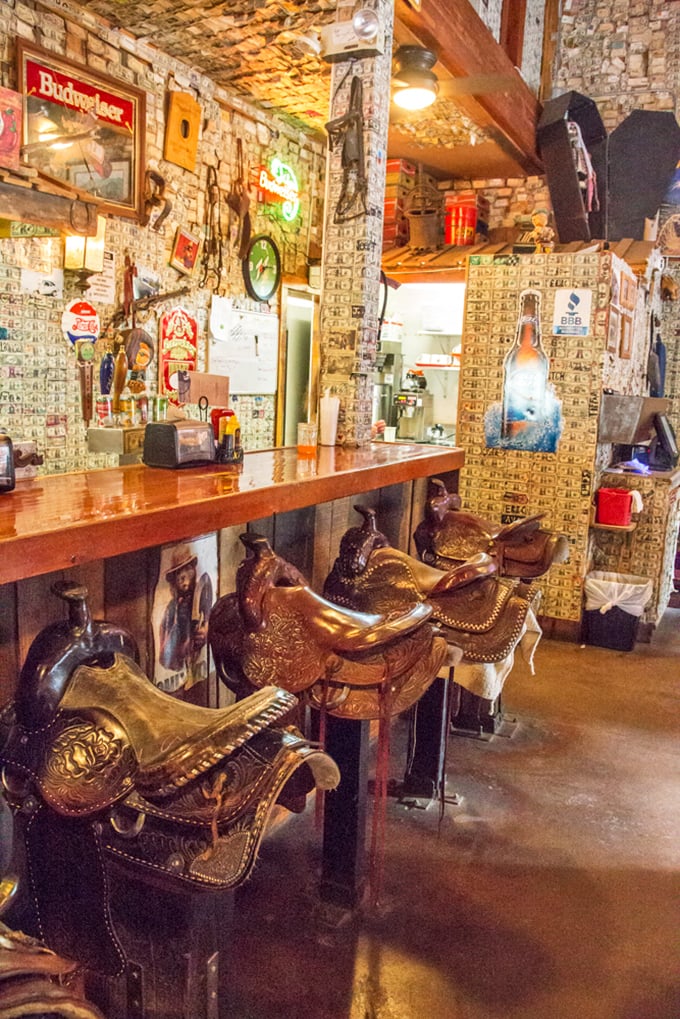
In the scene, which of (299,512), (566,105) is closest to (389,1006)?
(299,512)

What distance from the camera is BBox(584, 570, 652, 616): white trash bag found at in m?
5.48

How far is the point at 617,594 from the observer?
217 inches

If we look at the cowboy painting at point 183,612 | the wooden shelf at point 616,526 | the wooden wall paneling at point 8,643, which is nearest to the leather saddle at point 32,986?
the wooden wall paneling at point 8,643

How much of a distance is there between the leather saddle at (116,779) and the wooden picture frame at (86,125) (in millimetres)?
3107

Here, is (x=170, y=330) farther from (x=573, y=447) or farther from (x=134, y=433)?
(x=573, y=447)

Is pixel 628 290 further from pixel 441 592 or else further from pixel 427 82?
pixel 441 592

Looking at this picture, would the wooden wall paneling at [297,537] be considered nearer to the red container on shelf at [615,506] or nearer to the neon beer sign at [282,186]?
the red container on shelf at [615,506]

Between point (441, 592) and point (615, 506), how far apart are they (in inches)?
130

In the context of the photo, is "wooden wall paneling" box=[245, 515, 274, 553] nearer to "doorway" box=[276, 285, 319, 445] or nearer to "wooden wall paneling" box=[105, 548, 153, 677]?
"wooden wall paneling" box=[105, 548, 153, 677]

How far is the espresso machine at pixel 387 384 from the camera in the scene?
311 inches

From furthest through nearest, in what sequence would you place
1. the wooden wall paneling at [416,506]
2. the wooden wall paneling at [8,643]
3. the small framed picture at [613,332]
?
the small framed picture at [613,332] → the wooden wall paneling at [416,506] → the wooden wall paneling at [8,643]

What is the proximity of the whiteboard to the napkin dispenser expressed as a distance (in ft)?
10.4

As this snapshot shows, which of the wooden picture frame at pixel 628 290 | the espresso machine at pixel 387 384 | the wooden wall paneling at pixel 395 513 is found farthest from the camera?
the espresso machine at pixel 387 384

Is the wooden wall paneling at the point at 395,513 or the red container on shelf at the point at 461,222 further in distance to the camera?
the red container on shelf at the point at 461,222
